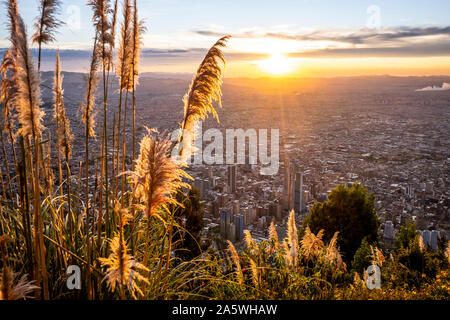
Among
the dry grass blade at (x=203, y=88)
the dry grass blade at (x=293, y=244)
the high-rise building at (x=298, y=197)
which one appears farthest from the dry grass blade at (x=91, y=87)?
the high-rise building at (x=298, y=197)

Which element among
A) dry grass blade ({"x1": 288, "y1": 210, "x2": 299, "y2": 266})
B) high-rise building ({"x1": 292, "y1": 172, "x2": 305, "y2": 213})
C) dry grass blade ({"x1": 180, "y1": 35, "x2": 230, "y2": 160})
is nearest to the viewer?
dry grass blade ({"x1": 180, "y1": 35, "x2": 230, "y2": 160})

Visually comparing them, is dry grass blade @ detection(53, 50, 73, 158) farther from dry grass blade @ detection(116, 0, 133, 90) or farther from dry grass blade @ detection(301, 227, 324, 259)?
dry grass blade @ detection(301, 227, 324, 259)

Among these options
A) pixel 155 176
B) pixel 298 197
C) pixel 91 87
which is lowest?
pixel 298 197

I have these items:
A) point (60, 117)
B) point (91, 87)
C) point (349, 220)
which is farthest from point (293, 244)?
point (349, 220)

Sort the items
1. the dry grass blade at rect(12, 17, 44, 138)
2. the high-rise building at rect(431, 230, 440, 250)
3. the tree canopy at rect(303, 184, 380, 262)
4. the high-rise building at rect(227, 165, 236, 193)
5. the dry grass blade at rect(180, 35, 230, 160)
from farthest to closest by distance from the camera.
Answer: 1. the high-rise building at rect(227, 165, 236, 193)
2. the high-rise building at rect(431, 230, 440, 250)
3. the tree canopy at rect(303, 184, 380, 262)
4. the dry grass blade at rect(180, 35, 230, 160)
5. the dry grass blade at rect(12, 17, 44, 138)

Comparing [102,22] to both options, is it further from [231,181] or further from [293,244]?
[231,181]

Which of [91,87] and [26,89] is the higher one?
[91,87]

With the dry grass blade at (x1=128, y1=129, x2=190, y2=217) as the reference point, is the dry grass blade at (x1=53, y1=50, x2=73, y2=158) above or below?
above

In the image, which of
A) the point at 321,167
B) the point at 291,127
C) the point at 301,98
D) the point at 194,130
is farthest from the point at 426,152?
the point at 301,98

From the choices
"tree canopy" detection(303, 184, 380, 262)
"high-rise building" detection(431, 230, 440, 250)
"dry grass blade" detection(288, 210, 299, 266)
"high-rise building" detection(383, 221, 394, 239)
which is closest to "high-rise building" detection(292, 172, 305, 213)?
"high-rise building" detection(383, 221, 394, 239)

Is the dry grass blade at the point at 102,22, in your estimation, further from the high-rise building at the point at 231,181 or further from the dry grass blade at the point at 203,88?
the high-rise building at the point at 231,181

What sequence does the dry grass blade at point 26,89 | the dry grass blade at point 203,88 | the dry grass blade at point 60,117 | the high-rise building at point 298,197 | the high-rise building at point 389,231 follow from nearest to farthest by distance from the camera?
1. the dry grass blade at point 26,89
2. the dry grass blade at point 203,88
3. the dry grass blade at point 60,117
4. the high-rise building at point 389,231
5. the high-rise building at point 298,197
